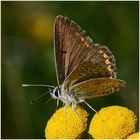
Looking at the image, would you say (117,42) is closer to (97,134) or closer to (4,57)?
(4,57)

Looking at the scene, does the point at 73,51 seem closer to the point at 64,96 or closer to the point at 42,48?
the point at 64,96

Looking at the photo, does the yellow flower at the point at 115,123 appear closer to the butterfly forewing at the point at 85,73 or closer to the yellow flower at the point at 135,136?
the yellow flower at the point at 135,136

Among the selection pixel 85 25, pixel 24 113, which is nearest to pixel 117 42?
pixel 85 25

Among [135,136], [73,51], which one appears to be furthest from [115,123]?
[73,51]

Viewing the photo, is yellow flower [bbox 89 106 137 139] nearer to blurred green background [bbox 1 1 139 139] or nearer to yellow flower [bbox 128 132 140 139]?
yellow flower [bbox 128 132 140 139]

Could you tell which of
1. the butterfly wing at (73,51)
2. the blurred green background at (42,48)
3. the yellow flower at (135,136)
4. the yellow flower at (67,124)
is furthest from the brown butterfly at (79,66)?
the blurred green background at (42,48)
